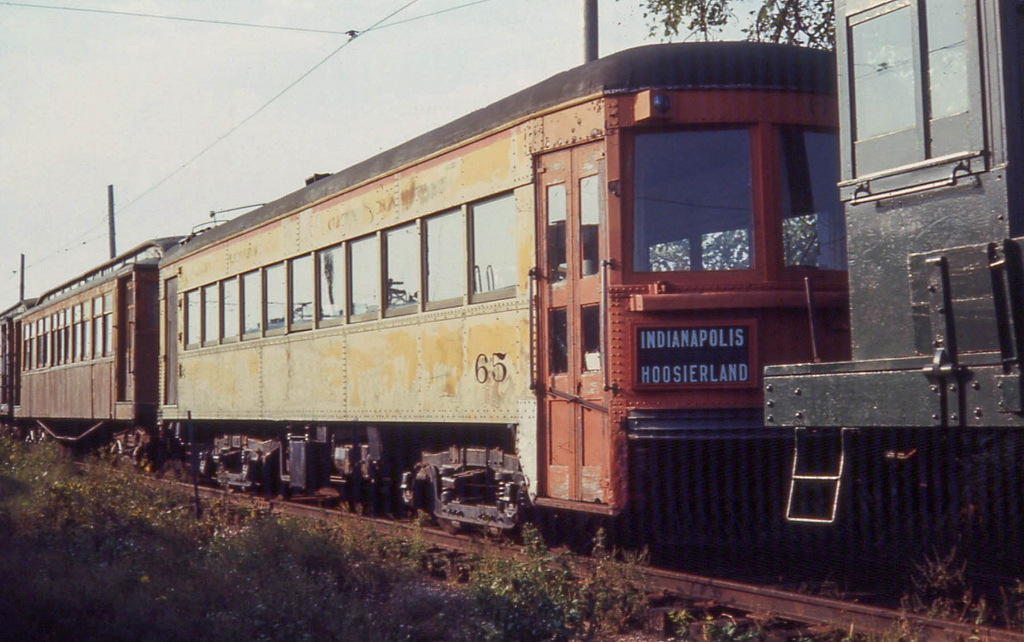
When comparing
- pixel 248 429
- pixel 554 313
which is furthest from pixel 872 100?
pixel 248 429

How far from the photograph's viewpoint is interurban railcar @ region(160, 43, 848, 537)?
7070 millimetres

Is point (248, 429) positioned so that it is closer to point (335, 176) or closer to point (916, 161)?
point (335, 176)

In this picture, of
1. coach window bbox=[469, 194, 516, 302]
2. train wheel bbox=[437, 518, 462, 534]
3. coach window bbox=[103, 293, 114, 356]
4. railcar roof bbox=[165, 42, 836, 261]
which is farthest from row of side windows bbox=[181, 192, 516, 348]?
coach window bbox=[103, 293, 114, 356]

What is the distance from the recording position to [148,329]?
17.0 meters

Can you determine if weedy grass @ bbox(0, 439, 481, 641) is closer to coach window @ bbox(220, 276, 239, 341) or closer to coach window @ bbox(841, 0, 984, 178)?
coach window @ bbox(220, 276, 239, 341)

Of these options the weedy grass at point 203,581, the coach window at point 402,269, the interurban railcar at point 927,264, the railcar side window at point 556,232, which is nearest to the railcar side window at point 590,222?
the railcar side window at point 556,232

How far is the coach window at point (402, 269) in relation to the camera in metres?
9.28

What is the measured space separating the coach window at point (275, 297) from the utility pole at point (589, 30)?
3.62 meters

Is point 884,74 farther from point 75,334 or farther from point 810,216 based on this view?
point 75,334

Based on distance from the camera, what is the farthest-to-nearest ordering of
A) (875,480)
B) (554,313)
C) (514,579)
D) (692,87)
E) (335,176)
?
(335,176)
(554,313)
(692,87)
(514,579)
(875,480)

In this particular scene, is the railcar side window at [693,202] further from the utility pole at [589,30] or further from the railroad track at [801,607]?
the utility pole at [589,30]

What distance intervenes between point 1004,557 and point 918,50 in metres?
3.40

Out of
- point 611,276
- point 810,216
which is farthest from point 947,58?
point 611,276

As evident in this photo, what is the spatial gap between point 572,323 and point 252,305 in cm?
599
